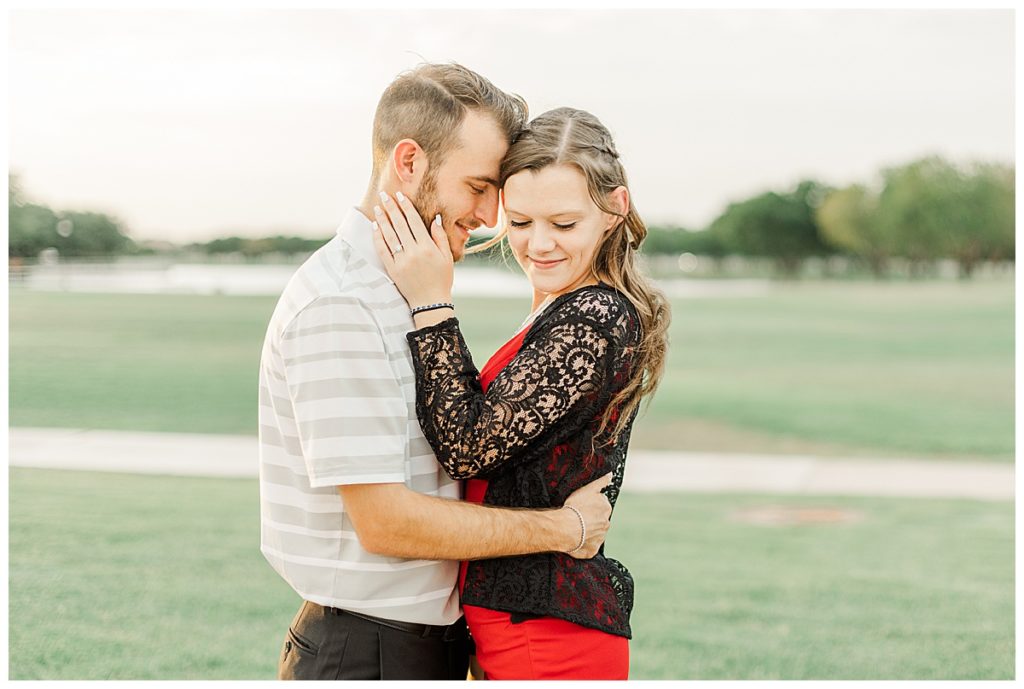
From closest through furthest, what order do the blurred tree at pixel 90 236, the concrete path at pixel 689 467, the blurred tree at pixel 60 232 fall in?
the concrete path at pixel 689 467 < the blurred tree at pixel 60 232 < the blurred tree at pixel 90 236

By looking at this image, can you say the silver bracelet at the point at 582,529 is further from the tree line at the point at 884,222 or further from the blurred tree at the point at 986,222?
the blurred tree at the point at 986,222

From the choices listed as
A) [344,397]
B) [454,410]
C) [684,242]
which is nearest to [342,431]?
[344,397]

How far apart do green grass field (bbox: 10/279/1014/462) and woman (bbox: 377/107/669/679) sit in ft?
23.0

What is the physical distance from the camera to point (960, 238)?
6575 centimetres

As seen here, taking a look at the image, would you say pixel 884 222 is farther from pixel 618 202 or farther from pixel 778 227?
pixel 618 202

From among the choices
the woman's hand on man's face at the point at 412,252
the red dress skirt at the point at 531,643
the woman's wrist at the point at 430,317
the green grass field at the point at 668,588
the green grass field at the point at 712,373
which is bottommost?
the green grass field at the point at 712,373

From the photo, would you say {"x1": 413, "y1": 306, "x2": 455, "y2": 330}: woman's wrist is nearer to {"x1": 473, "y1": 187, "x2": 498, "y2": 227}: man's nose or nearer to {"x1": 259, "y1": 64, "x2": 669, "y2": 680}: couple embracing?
{"x1": 259, "y1": 64, "x2": 669, "y2": 680}: couple embracing

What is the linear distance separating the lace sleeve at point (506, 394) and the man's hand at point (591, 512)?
16cm

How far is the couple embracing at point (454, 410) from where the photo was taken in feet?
7.49

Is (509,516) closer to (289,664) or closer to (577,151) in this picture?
(289,664)

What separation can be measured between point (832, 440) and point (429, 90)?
13.9 meters

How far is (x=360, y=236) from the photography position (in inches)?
97.3

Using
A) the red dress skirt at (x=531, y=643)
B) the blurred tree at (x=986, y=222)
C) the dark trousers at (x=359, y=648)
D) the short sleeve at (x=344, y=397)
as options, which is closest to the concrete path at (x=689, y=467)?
the red dress skirt at (x=531, y=643)

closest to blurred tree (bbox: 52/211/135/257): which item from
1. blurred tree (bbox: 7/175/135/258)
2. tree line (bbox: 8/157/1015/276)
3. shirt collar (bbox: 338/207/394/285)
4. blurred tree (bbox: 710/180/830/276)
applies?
blurred tree (bbox: 7/175/135/258)
